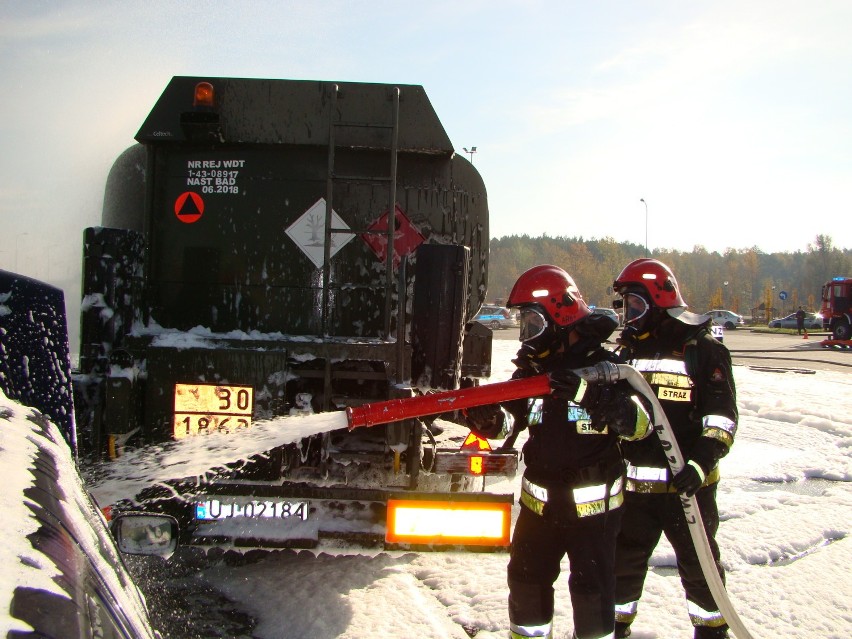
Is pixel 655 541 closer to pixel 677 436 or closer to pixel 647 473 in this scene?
pixel 647 473

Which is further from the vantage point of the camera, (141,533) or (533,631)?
(141,533)

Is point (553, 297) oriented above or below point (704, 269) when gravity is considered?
below

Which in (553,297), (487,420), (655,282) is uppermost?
(655,282)

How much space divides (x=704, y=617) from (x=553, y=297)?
174 cm

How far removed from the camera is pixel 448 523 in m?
3.71

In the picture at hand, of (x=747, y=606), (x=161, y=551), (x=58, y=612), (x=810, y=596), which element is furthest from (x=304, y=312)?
(x=58, y=612)

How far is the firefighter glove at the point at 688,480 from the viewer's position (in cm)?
324

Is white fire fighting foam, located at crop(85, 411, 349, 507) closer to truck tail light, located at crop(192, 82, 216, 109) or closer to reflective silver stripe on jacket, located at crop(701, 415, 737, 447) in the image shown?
reflective silver stripe on jacket, located at crop(701, 415, 737, 447)

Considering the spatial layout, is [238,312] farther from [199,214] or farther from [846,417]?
[846,417]

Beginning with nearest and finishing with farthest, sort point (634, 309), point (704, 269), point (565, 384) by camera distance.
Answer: point (565, 384) → point (634, 309) → point (704, 269)

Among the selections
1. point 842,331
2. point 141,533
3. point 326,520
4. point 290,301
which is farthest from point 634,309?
point 842,331

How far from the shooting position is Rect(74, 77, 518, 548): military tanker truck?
3705 millimetres

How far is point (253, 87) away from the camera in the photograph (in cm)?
450

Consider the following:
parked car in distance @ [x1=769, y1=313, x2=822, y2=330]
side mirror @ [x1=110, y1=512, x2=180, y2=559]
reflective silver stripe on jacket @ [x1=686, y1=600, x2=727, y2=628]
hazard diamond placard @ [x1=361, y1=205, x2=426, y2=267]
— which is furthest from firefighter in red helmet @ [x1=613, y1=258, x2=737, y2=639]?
parked car in distance @ [x1=769, y1=313, x2=822, y2=330]
